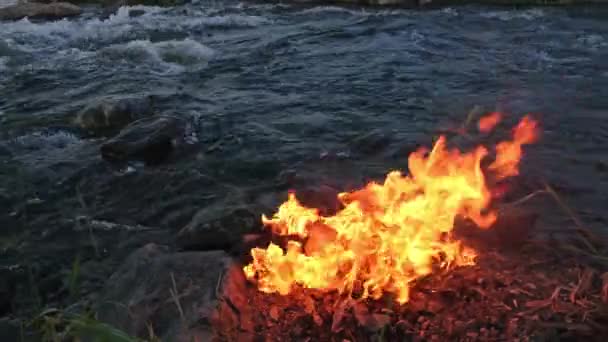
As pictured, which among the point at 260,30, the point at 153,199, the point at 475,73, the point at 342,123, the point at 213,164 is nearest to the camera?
the point at 153,199

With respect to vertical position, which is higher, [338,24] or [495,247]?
[338,24]

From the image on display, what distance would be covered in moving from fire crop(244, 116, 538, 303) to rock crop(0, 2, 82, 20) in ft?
51.7

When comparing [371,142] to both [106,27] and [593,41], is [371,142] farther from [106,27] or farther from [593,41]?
[106,27]

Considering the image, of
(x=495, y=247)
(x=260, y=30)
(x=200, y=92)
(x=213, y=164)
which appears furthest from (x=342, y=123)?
(x=260, y=30)

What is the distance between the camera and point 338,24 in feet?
53.8

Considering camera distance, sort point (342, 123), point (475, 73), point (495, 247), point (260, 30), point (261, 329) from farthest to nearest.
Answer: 1. point (260, 30)
2. point (475, 73)
3. point (342, 123)
4. point (495, 247)
5. point (261, 329)

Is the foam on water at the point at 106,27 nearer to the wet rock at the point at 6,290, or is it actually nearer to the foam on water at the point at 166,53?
the foam on water at the point at 166,53

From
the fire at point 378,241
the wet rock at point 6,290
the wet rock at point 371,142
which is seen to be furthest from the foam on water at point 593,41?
the wet rock at point 6,290

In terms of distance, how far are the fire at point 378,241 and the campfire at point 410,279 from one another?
1 centimetres

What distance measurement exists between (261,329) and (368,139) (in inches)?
191

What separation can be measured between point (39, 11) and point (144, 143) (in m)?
12.7

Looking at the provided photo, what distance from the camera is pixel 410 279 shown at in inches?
202

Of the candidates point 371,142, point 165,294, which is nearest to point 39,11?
point 371,142

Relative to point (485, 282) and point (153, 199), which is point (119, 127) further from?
point (485, 282)
